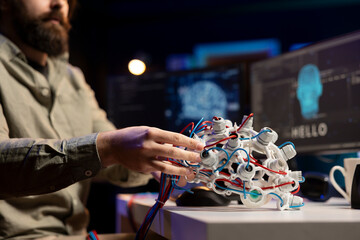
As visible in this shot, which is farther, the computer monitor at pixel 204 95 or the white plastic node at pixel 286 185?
the computer monitor at pixel 204 95

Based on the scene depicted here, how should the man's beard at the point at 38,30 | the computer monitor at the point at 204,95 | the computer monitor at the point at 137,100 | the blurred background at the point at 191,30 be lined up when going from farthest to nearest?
the blurred background at the point at 191,30, the computer monitor at the point at 137,100, the computer monitor at the point at 204,95, the man's beard at the point at 38,30

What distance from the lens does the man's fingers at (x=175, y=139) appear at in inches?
30.7

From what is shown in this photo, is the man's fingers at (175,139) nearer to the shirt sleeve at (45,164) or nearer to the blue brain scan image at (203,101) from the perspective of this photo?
the shirt sleeve at (45,164)

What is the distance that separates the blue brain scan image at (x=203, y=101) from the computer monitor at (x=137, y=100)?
5.0 inches

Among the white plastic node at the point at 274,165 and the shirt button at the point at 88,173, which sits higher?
the white plastic node at the point at 274,165

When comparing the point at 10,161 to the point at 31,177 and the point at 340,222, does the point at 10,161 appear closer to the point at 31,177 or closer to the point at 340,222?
the point at 31,177

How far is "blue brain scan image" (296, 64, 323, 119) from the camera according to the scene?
1496 millimetres

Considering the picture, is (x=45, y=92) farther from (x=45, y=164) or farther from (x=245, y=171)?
(x=245, y=171)

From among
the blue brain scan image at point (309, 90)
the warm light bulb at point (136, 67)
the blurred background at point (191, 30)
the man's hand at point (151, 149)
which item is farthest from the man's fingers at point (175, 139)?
the blurred background at point (191, 30)

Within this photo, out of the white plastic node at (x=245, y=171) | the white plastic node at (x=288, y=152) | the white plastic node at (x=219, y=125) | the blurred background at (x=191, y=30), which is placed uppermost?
the blurred background at (x=191, y=30)

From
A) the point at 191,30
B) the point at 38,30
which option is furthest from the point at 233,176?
the point at 191,30

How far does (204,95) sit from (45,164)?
1128mm

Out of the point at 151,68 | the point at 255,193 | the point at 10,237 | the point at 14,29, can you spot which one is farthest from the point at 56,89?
the point at 151,68

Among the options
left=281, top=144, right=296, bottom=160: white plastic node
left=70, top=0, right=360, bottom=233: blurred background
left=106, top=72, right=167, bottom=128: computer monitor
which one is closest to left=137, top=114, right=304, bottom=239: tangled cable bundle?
left=281, top=144, right=296, bottom=160: white plastic node
